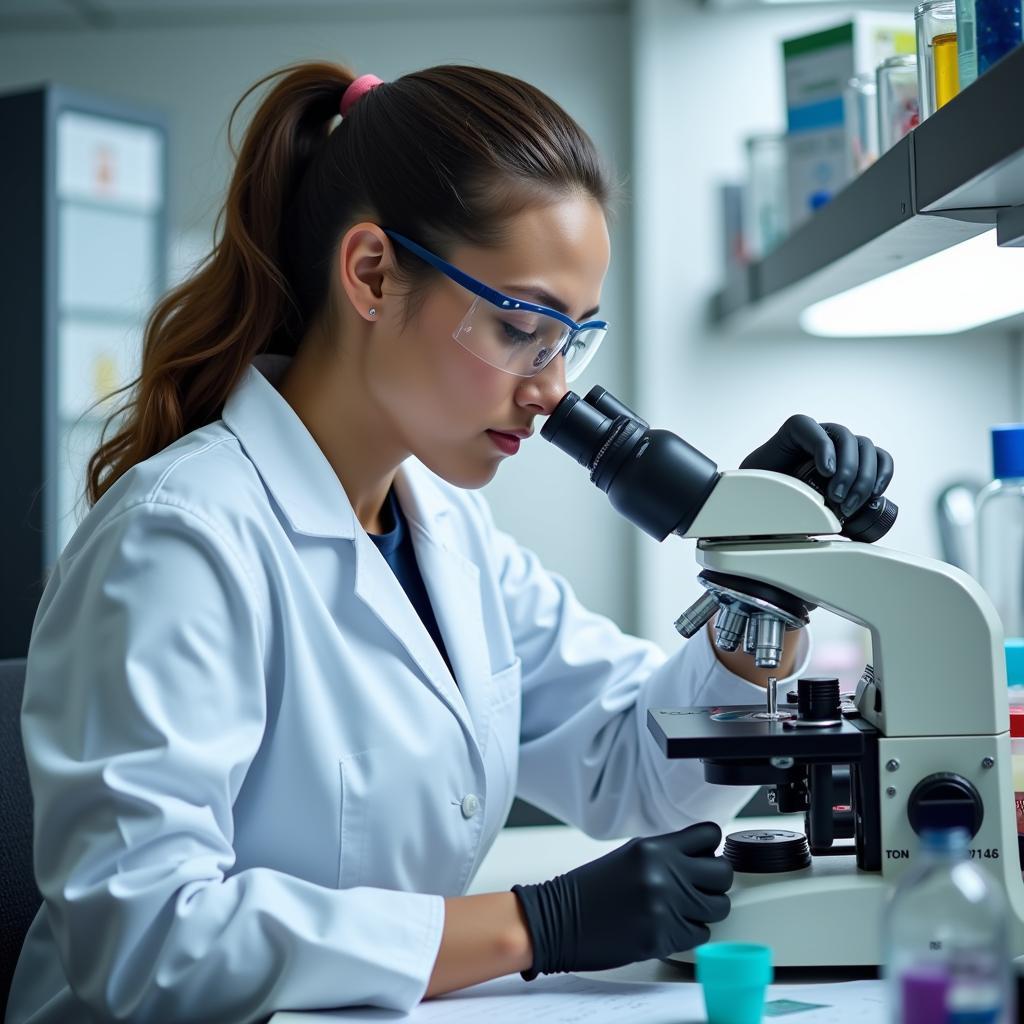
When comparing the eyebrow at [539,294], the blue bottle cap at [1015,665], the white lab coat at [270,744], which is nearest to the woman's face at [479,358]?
the eyebrow at [539,294]

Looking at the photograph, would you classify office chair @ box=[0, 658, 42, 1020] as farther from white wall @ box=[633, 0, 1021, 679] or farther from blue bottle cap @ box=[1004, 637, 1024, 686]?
white wall @ box=[633, 0, 1021, 679]

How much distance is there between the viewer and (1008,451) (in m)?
1.46

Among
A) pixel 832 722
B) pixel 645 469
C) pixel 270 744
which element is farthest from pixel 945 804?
pixel 270 744

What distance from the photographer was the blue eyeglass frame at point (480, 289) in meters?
1.19

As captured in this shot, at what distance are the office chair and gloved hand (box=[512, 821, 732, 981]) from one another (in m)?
0.57

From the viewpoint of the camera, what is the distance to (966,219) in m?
1.19

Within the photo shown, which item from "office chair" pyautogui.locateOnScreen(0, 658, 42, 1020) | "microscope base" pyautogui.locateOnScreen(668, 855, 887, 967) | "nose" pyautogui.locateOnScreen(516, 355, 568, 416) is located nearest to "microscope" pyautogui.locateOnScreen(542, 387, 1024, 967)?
"microscope base" pyautogui.locateOnScreen(668, 855, 887, 967)

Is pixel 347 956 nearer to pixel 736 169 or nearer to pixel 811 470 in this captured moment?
pixel 811 470

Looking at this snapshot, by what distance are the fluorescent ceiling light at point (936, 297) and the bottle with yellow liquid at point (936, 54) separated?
0.49 ft

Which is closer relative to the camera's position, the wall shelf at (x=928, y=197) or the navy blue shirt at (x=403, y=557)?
the wall shelf at (x=928, y=197)

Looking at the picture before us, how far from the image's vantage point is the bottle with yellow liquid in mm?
1214

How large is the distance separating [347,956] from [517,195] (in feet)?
2.42

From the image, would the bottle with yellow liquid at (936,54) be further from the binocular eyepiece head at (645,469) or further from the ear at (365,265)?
the ear at (365,265)

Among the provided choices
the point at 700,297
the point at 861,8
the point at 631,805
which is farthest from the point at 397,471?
the point at 861,8
